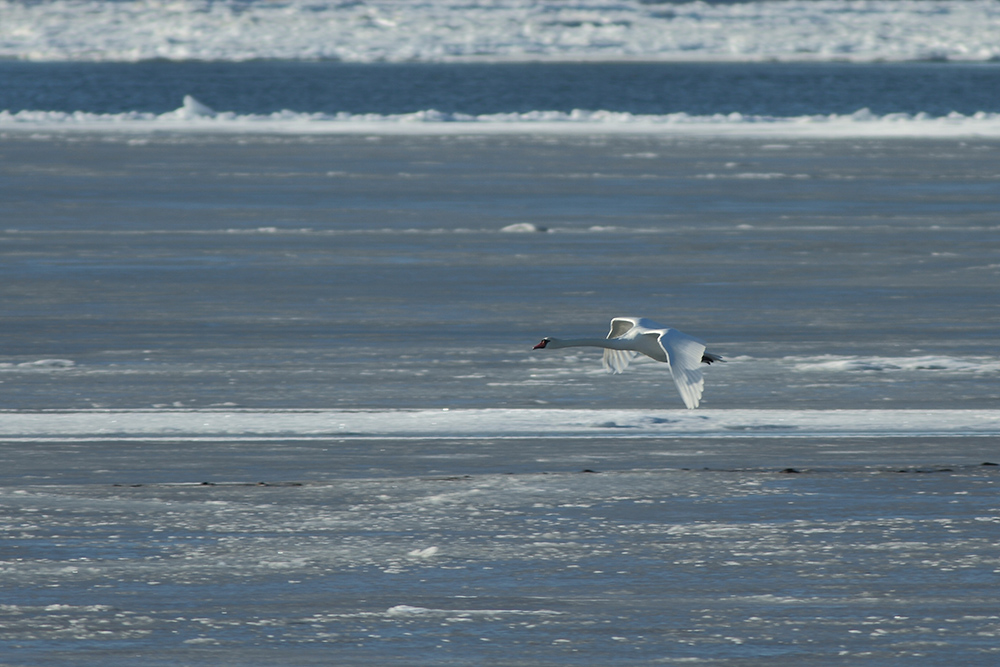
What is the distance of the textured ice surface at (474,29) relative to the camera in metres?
79.6

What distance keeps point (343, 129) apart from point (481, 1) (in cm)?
6074

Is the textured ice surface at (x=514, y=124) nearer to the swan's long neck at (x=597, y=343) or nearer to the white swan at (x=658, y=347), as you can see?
the white swan at (x=658, y=347)

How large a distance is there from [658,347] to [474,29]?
8015cm

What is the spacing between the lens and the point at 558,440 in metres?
6.46

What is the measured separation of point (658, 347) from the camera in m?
6.62

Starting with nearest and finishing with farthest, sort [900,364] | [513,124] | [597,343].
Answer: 1. [597,343]
2. [900,364]
3. [513,124]

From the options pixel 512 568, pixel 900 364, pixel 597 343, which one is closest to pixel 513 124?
pixel 900 364

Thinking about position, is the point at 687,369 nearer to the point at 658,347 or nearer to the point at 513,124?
the point at 658,347

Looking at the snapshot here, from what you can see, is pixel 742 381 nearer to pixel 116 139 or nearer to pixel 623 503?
pixel 623 503

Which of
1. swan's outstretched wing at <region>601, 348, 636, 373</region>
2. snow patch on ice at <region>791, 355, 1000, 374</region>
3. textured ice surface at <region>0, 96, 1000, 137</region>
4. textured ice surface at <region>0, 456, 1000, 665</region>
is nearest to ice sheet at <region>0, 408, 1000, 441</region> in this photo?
swan's outstretched wing at <region>601, 348, 636, 373</region>

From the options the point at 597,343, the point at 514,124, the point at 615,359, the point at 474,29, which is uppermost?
the point at 474,29

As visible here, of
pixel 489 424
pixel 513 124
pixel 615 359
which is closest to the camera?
pixel 489 424

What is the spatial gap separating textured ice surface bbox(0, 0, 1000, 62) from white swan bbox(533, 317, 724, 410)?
70.3 meters

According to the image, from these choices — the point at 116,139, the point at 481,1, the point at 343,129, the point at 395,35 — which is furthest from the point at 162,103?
the point at 481,1
